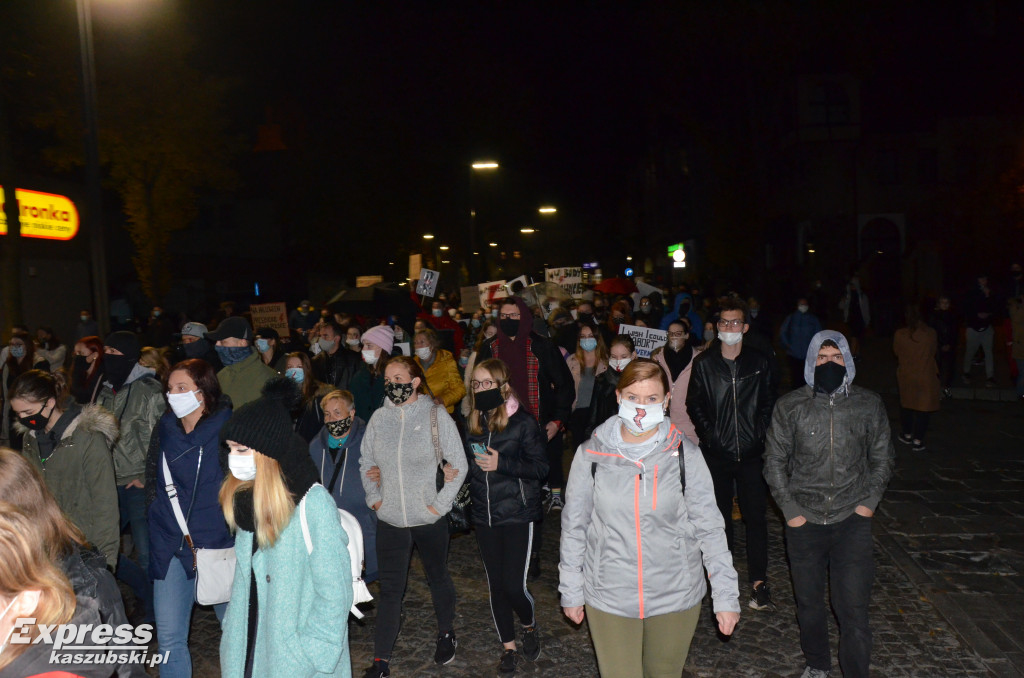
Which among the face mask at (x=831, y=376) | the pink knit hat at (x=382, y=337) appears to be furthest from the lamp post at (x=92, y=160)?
the face mask at (x=831, y=376)

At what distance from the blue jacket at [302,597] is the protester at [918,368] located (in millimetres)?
9288

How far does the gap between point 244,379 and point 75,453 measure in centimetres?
206

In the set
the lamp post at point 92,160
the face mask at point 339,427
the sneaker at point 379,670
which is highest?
the lamp post at point 92,160

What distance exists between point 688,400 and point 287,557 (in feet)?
12.3

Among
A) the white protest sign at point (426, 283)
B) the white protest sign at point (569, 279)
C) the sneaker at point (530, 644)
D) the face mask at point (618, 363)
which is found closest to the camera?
the sneaker at point (530, 644)

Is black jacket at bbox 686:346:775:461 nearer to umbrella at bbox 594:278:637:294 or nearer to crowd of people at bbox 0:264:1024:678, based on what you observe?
crowd of people at bbox 0:264:1024:678

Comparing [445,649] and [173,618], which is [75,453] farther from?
[445,649]

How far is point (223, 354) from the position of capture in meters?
7.01

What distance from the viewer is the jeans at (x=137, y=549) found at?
18.6ft

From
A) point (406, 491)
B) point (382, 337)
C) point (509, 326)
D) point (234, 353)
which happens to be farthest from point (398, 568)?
point (382, 337)

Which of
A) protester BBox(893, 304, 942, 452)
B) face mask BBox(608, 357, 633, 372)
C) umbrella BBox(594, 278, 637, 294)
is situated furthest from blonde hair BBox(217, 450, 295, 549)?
umbrella BBox(594, 278, 637, 294)

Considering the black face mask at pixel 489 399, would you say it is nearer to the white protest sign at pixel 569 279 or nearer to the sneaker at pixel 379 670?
the sneaker at pixel 379 670

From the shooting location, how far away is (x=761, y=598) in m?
6.11

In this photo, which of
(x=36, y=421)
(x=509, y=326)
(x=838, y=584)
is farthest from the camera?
(x=509, y=326)
